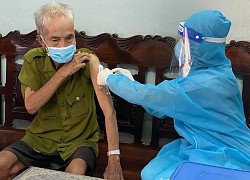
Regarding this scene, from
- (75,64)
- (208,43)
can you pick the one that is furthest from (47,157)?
(208,43)

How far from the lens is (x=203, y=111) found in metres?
1.65

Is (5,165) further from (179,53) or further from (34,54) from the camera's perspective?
(179,53)

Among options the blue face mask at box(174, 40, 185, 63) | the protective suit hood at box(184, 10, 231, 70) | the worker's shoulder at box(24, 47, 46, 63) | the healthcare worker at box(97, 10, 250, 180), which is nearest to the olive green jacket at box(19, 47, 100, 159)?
the worker's shoulder at box(24, 47, 46, 63)

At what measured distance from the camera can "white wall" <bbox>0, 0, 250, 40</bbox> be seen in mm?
2295

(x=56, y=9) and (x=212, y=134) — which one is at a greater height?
(x=56, y=9)

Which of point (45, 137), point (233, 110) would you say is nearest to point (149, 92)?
point (233, 110)

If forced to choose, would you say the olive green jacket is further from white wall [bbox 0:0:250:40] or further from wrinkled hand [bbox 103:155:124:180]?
white wall [bbox 0:0:250:40]

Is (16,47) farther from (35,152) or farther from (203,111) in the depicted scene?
(203,111)

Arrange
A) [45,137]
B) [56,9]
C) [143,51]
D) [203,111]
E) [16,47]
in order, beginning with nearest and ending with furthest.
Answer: [203,111], [56,9], [45,137], [143,51], [16,47]

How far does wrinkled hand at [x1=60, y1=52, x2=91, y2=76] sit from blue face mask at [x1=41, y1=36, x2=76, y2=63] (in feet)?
0.12

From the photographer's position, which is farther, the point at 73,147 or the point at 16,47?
the point at 16,47

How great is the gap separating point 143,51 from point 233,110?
83 centimetres

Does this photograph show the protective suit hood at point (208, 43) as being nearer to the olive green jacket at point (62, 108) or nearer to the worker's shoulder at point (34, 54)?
the olive green jacket at point (62, 108)

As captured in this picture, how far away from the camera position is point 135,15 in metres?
2.44
